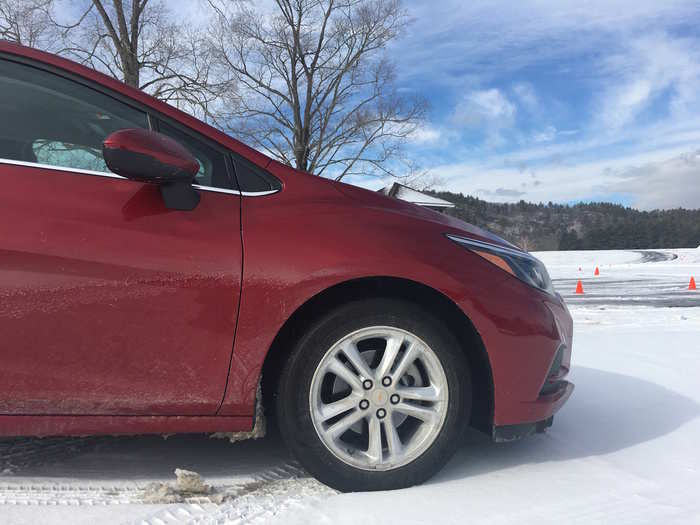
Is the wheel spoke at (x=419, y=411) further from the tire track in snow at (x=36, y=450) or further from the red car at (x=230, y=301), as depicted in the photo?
the tire track in snow at (x=36, y=450)

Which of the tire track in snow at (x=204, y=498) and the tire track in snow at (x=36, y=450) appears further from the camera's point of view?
the tire track in snow at (x=36, y=450)

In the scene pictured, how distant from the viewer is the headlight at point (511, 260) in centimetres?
219

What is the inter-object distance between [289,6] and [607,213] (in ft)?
364

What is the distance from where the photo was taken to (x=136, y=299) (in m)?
1.85

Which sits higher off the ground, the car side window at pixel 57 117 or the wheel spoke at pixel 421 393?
the car side window at pixel 57 117

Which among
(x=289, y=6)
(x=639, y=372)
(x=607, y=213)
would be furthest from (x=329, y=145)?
(x=607, y=213)

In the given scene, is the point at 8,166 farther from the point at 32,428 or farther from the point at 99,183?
the point at 32,428

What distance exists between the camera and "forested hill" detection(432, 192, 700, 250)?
84250mm

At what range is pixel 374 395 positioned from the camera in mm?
2014

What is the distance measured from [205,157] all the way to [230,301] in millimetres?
607

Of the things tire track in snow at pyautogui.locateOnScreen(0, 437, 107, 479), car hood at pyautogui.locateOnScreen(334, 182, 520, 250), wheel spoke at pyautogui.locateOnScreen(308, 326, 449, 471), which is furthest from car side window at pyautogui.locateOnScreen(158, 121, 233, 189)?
tire track in snow at pyautogui.locateOnScreen(0, 437, 107, 479)

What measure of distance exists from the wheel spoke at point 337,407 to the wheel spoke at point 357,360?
10 centimetres

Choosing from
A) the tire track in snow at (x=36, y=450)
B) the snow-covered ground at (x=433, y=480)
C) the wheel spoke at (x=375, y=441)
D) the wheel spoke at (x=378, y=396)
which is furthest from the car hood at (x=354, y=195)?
the tire track in snow at (x=36, y=450)

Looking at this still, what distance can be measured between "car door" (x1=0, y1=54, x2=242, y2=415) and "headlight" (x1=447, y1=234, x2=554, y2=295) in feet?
3.16
